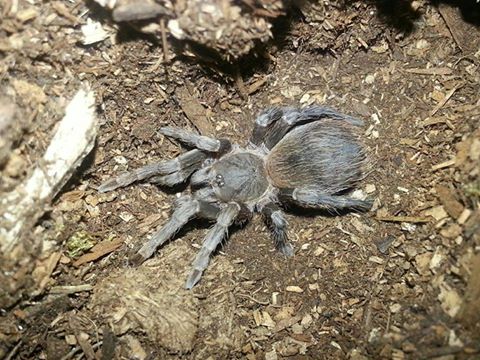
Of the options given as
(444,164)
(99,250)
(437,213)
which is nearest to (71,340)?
(99,250)

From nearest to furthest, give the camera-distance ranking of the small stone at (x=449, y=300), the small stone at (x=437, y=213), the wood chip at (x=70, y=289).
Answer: the small stone at (x=449, y=300) < the small stone at (x=437, y=213) < the wood chip at (x=70, y=289)

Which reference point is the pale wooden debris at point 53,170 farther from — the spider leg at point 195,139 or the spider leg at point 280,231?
the spider leg at point 280,231

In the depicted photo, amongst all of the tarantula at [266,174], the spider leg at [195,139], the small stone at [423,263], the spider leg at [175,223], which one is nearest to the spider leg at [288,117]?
the tarantula at [266,174]

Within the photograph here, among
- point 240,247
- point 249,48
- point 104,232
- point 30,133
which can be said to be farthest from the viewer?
point 240,247

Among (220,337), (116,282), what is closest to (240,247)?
(220,337)

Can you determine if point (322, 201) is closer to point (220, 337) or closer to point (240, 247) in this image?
point (240, 247)

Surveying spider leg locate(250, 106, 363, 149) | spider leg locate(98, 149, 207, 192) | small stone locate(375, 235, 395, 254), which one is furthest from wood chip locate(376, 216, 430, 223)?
spider leg locate(98, 149, 207, 192)
